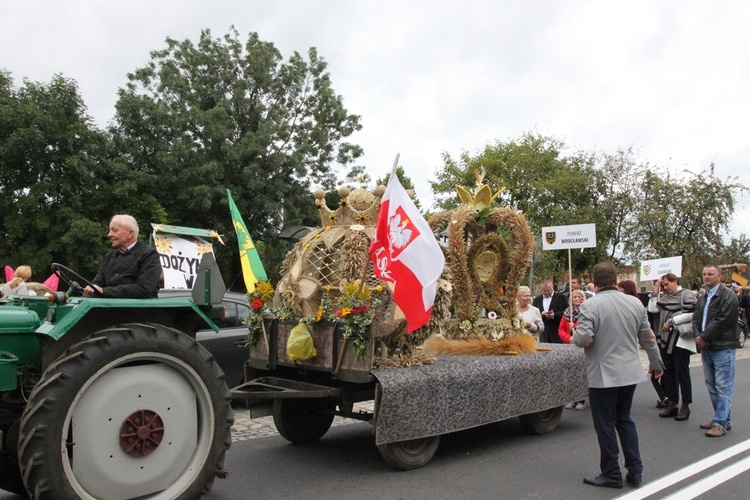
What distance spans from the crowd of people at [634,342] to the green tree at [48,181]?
12.2 meters

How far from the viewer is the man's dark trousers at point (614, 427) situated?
193 inches

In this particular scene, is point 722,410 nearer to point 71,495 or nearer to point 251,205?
point 71,495

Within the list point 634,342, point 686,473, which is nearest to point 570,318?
point 686,473

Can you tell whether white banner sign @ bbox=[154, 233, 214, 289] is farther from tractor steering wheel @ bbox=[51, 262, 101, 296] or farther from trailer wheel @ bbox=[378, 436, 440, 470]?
trailer wheel @ bbox=[378, 436, 440, 470]

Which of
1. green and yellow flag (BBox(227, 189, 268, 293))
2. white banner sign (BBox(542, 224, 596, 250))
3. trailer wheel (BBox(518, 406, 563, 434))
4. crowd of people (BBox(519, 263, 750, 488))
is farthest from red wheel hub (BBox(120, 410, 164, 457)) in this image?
white banner sign (BBox(542, 224, 596, 250))

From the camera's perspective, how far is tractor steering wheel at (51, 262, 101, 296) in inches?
167

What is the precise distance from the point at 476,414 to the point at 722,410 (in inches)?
122

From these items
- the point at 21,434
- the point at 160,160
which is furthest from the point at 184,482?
the point at 160,160

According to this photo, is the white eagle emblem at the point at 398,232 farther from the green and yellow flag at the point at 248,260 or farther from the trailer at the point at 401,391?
the green and yellow flag at the point at 248,260

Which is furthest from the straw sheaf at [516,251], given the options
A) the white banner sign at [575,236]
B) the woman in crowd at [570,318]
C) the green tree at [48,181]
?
the green tree at [48,181]

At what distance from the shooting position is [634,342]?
16.7ft

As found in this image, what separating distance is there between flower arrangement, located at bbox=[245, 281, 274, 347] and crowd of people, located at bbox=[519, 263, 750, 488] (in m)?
2.86

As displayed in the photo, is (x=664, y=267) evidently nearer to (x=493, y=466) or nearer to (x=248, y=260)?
(x=493, y=466)

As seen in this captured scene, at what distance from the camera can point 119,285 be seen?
4.41m
